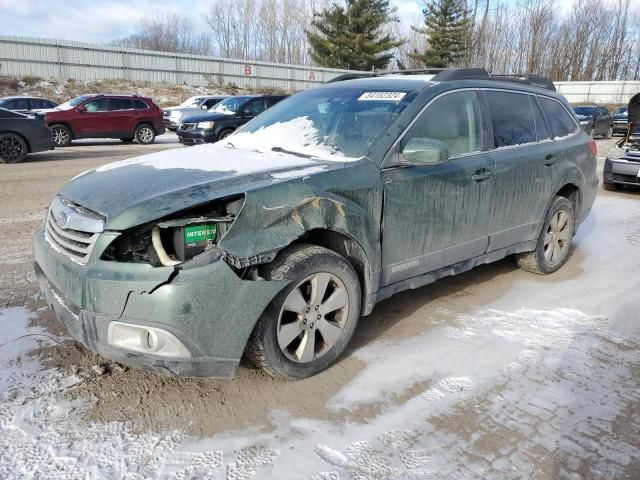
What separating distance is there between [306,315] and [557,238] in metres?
3.32

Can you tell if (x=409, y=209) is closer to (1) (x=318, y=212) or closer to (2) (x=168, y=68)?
(1) (x=318, y=212)

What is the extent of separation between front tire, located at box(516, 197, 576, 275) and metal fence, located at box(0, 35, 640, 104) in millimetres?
32803

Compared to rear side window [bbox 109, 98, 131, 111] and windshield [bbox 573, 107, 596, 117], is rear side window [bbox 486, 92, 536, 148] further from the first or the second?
windshield [bbox 573, 107, 596, 117]

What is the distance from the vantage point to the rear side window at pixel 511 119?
14.3 feet

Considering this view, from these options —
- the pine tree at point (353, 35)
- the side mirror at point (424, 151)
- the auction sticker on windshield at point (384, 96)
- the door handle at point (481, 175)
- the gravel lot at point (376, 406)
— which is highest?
the pine tree at point (353, 35)

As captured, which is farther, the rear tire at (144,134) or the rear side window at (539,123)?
the rear tire at (144,134)

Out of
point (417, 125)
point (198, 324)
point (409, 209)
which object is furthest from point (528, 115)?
point (198, 324)

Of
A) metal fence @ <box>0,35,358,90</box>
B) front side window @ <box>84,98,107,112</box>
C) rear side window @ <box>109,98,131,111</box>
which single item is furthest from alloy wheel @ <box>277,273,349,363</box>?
metal fence @ <box>0,35,358,90</box>

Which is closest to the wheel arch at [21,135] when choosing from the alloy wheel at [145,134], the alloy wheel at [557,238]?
the alloy wheel at [145,134]

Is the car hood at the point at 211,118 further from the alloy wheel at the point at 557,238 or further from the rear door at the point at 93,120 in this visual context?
the alloy wheel at the point at 557,238

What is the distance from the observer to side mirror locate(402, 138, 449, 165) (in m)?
3.42

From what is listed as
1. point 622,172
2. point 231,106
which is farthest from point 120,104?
point 622,172

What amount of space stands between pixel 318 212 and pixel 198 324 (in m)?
0.91

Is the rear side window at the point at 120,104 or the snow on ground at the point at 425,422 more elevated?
the rear side window at the point at 120,104
